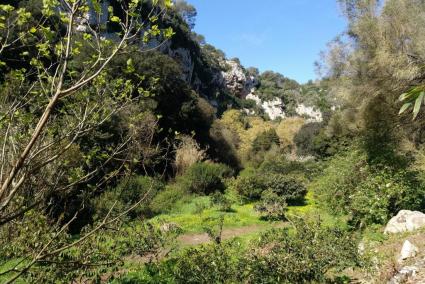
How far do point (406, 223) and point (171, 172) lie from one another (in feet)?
56.1

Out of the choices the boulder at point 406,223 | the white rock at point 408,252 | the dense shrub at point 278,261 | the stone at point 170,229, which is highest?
the boulder at point 406,223

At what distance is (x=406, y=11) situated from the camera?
43.1 feet

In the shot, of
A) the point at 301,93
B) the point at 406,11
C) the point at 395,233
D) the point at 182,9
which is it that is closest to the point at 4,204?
the point at 395,233

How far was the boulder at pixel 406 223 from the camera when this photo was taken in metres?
9.17

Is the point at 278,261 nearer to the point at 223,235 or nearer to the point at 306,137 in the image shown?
the point at 223,235

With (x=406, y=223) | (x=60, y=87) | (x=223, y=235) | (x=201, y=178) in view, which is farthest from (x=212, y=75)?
(x=60, y=87)

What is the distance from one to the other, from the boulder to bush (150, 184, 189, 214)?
1035cm

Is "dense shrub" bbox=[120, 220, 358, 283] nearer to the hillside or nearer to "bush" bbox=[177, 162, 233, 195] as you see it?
the hillside

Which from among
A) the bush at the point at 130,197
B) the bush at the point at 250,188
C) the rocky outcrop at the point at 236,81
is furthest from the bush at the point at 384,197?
the rocky outcrop at the point at 236,81

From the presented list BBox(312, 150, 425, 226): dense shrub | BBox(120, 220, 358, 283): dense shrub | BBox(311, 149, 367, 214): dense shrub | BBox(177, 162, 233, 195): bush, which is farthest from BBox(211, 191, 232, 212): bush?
BBox(120, 220, 358, 283): dense shrub

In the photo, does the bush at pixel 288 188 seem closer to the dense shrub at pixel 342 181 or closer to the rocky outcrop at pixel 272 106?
the dense shrub at pixel 342 181

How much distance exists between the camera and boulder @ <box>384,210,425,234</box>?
9172 millimetres

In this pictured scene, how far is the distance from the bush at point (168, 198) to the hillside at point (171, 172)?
0.37ft

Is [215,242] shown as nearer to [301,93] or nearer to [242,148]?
[242,148]
